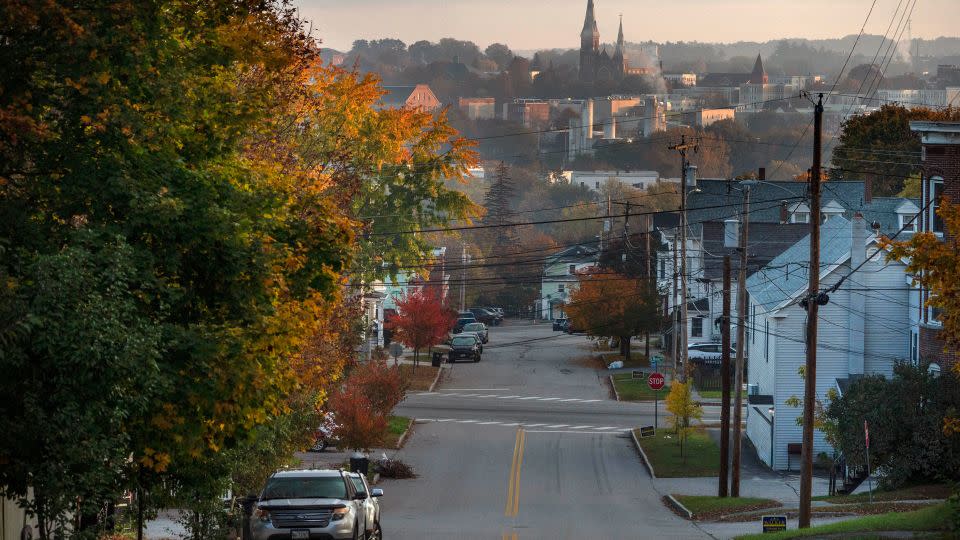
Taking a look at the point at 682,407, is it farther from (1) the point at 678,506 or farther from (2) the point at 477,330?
(2) the point at 477,330

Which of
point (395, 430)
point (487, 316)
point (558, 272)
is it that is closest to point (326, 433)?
point (395, 430)

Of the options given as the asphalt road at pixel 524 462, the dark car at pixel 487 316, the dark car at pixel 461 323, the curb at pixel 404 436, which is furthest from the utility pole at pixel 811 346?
the dark car at pixel 487 316

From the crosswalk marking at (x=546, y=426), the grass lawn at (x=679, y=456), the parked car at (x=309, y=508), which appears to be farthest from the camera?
the crosswalk marking at (x=546, y=426)

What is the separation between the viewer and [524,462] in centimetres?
5238

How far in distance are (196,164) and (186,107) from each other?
2.90ft

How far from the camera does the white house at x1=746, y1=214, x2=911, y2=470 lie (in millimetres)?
49688

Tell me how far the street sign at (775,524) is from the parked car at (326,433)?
54.9 ft

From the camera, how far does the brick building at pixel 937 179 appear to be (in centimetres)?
4112

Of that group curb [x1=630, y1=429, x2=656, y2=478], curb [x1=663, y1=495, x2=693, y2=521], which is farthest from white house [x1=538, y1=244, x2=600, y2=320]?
curb [x1=663, y1=495, x2=693, y2=521]

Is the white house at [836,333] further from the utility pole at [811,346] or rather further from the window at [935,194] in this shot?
the utility pole at [811,346]

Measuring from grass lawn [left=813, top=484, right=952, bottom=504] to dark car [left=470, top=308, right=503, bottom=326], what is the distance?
255ft

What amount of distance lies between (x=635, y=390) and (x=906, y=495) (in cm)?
3597

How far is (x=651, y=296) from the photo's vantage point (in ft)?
275

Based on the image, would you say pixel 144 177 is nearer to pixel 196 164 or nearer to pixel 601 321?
pixel 196 164
